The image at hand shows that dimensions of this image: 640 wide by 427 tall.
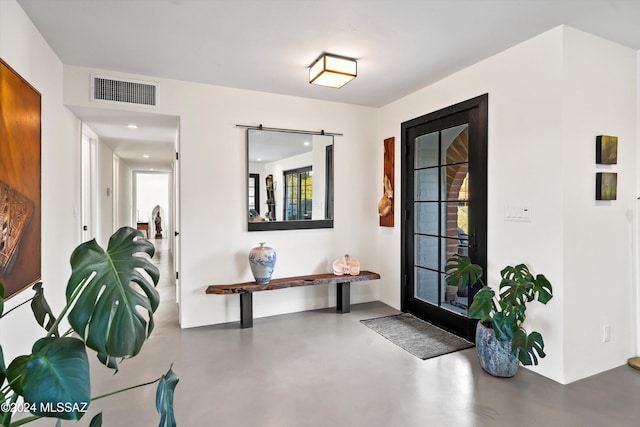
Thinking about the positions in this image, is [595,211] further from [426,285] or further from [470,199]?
[426,285]

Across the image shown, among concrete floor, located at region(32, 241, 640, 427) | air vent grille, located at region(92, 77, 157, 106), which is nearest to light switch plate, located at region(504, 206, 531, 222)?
concrete floor, located at region(32, 241, 640, 427)

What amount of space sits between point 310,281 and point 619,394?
8.58ft

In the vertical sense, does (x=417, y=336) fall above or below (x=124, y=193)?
below

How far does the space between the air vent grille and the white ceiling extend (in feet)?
0.43

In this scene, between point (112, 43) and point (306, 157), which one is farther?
point (306, 157)

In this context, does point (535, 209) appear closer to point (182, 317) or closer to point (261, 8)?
point (261, 8)

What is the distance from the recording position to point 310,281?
3.87 metres

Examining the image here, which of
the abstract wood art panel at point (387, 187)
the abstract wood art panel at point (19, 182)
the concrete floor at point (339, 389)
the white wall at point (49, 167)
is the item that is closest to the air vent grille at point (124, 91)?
the white wall at point (49, 167)

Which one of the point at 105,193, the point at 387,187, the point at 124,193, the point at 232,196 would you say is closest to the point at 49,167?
the point at 232,196

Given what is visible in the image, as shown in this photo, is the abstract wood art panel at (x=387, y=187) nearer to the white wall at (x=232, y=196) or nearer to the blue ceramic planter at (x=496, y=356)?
the white wall at (x=232, y=196)

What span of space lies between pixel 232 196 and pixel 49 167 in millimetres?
1591

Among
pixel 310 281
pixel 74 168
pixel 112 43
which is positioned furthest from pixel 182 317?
pixel 112 43

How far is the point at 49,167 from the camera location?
2789 millimetres

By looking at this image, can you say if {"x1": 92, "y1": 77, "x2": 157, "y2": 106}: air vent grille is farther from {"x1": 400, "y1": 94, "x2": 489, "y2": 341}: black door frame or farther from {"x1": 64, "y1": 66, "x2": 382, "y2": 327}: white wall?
{"x1": 400, "y1": 94, "x2": 489, "y2": 341}: black door frame
